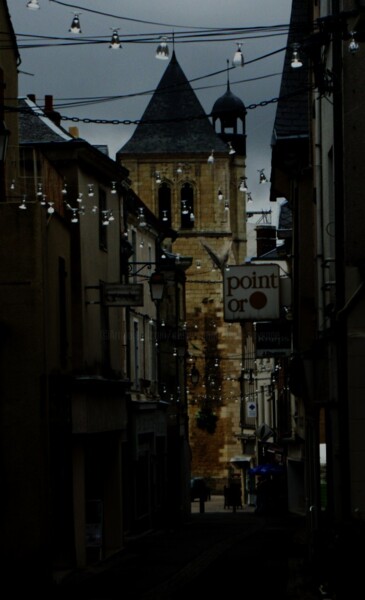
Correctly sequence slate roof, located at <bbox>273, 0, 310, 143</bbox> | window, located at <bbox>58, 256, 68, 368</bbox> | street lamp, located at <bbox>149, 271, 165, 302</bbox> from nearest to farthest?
slate roof, located at <bbox>273, 0, 310, 143</bbox> → window, located at <bbox>58, 256, 68, 368</bbox> → street lamp, located at <bbox>149, 271, 165, 302</bbox>

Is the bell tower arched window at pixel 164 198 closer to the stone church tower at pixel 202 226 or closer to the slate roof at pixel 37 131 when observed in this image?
the stone church tower at pixel 202 226

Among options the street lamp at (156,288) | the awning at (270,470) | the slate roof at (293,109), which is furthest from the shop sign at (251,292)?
the awning at (270,470)

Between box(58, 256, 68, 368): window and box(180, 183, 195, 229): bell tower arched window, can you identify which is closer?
box(58, 256, 68, 368): window

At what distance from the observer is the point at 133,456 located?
38000mm

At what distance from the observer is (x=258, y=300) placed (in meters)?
23.2

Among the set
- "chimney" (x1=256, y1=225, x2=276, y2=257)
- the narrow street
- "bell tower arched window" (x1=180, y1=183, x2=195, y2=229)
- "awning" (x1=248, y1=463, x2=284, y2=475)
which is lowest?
"awning" (x1=248, y1=463, x2=284, y2=475)

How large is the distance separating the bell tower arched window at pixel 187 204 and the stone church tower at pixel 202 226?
2.5 inches

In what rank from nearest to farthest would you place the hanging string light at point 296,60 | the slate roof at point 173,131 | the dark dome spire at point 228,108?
the hanging string light at point 296,60 → the slate roof at point 173,131 → the dark dome spire at point 228,108

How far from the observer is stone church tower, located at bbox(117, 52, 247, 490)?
294 feet

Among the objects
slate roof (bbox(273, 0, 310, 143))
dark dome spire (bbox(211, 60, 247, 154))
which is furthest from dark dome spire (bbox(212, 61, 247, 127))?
slate roof (bbox(273, 0, 310, 143))

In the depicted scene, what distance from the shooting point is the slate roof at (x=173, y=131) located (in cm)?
9950

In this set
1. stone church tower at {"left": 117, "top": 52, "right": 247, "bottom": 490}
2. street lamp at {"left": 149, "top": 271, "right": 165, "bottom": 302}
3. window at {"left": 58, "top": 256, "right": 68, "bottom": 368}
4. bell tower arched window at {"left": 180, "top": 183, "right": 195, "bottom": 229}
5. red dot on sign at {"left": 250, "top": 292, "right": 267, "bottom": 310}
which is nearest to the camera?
red dot on sign at {"left": 250, "top": 292, "right": 267, "bottom": 310}

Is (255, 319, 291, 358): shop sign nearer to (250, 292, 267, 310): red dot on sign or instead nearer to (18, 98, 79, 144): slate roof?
(18, 98, 79, 144): slate roof

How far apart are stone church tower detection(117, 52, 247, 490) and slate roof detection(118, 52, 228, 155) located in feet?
0.22
